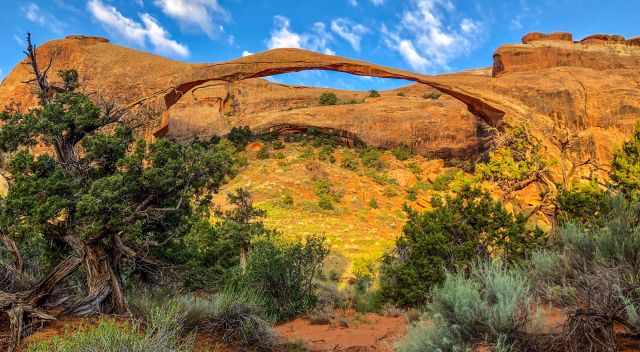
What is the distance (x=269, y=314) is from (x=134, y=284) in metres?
2.78

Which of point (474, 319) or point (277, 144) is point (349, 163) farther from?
point (474, 319)

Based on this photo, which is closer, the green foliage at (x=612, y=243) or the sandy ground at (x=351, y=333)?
the green foliage at (x=612, y=243)

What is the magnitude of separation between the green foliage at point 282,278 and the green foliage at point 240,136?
54.8 feet

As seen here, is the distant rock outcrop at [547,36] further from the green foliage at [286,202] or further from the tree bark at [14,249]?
the tree bark at [14,249]

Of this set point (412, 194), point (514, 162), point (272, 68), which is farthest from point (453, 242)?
point (412, 194)

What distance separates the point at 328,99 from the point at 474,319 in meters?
28.8

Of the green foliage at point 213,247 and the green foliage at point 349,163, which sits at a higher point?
the green foliage at point 349,163

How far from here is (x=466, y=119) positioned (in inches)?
1028

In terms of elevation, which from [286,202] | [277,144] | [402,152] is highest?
[277,144]

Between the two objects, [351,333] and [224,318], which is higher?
[224,318]

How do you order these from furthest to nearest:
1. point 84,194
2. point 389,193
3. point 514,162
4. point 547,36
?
point 547,36 → point 389,193 → point 514,162 → point 84,194

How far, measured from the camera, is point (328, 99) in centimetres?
3114

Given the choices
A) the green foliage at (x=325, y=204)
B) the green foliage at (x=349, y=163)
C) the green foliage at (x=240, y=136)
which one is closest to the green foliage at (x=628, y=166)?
the green foliage at (x=325, y=204)

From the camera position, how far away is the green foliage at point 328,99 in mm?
30875
